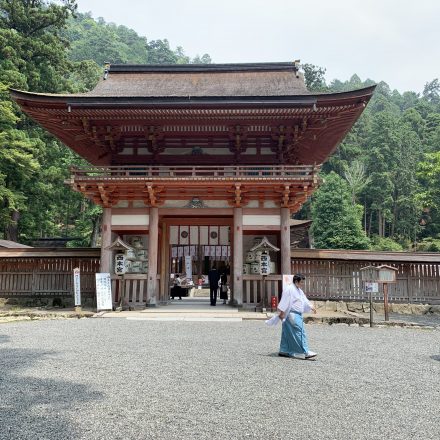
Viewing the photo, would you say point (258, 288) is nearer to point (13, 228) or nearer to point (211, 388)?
point (211, 388)

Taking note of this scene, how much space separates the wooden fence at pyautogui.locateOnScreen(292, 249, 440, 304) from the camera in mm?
15641

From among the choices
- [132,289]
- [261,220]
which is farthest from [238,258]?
[132,289]

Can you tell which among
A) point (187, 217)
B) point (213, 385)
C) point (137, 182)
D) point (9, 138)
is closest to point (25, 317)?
point (137, 182)

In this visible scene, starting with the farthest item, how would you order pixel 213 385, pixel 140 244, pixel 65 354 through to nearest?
pixel 140 244, pixel 65 354, pixel 213 385

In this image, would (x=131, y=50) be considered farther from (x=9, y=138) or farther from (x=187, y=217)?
(x=187, y=217)

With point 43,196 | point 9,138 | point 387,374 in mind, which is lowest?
point 387,374

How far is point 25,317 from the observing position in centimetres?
1262

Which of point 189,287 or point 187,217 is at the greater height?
point 187,217

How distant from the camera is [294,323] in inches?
287

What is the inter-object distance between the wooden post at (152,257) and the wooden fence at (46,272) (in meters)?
2.78

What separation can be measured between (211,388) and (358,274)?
1206cm

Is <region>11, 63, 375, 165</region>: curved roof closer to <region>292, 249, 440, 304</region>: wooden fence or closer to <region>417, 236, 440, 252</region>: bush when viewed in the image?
<region>292, 249, 440, 304</region>: wooden fence

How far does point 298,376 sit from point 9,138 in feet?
71.4

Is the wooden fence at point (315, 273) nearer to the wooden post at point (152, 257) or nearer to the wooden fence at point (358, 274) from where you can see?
the wooden fence at point (358, 274)
